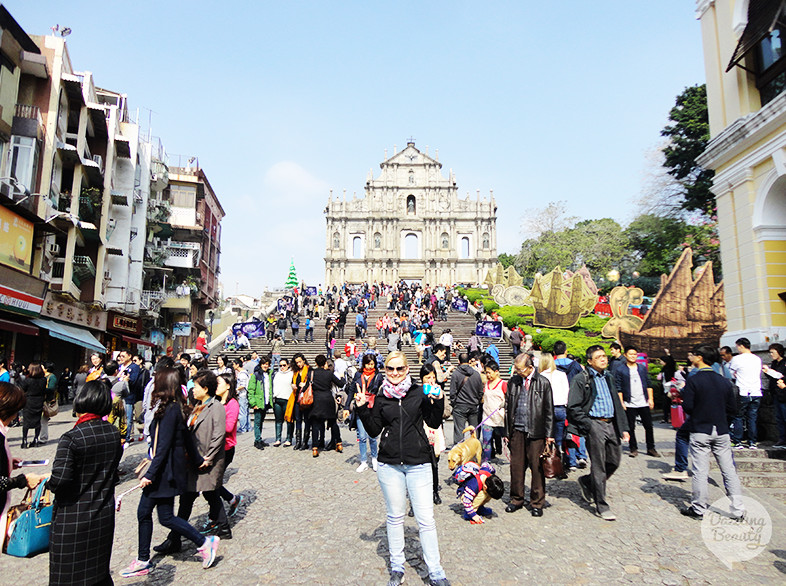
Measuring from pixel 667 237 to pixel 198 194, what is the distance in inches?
1165

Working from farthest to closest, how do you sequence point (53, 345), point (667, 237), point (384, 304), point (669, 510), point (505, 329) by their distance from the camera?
point (384, 304), point (667, 237), point (505, 329), point (53, 345), point (669, 510)

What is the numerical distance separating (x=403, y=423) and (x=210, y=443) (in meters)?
1.89

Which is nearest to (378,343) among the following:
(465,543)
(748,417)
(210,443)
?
(748,417)

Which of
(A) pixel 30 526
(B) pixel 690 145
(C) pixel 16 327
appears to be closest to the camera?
(A) pixel 30 526

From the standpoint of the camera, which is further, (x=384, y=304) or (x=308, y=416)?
(x=384, y=304)

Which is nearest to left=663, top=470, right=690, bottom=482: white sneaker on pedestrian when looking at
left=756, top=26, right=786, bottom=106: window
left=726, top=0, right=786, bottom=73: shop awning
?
left=756, top=26, right=786, bottom=106: window

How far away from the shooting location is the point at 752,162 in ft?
32.0

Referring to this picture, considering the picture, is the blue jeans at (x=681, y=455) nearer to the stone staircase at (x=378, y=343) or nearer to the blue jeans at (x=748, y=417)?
the blue jeans at (x=748, y=417)

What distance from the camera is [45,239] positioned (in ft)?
56.4

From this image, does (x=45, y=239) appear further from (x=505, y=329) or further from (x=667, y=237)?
(x=667, y=237)

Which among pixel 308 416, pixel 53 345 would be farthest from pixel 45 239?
pixel 308 416

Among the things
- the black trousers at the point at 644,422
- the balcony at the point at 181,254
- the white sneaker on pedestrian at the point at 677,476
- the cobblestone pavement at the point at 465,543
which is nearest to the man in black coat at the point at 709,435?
the cobblestone pavement at the point at 465,543

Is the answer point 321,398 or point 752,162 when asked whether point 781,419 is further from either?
point 321,398

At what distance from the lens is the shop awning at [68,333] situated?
16641 millimetres
